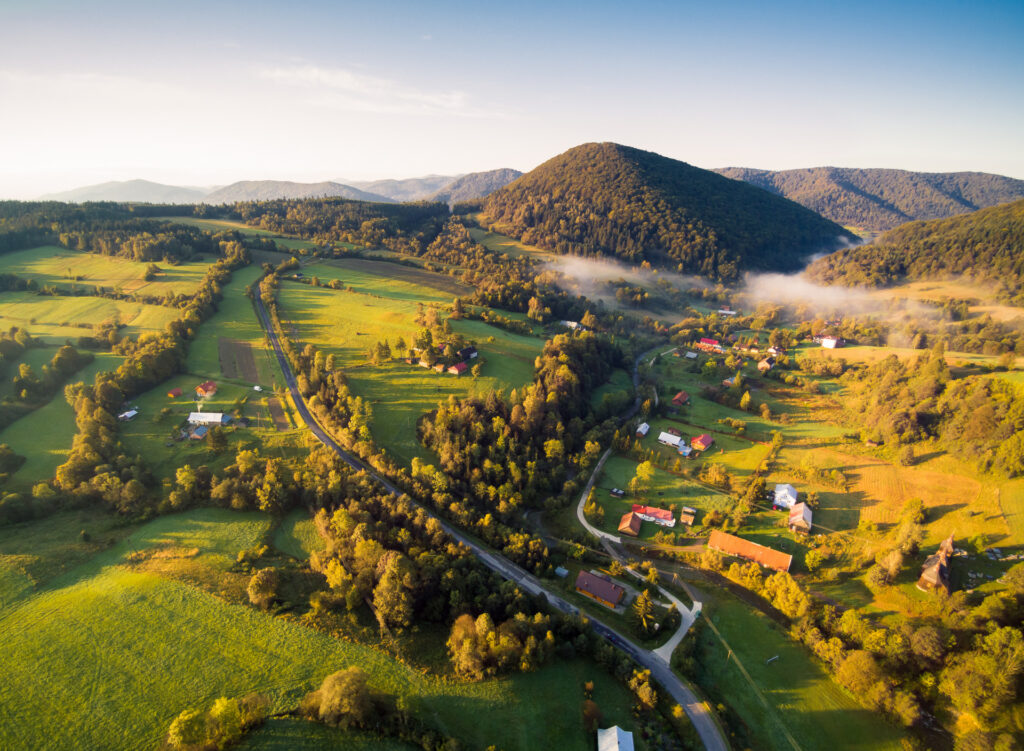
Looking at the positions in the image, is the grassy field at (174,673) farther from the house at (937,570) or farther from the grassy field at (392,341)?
the house at (937,570)

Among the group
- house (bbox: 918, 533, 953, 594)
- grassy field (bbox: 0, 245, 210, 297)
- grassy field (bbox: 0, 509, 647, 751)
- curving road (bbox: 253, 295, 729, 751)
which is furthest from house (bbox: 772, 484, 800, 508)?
grassy field (bbox: 0, 245, 210, 297)

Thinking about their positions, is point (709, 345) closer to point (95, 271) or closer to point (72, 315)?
point (72, 315)

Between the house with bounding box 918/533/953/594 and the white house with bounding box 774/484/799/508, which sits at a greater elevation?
the house with bounding box 918/533/953/594

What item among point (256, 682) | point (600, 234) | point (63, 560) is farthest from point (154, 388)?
point (600, 234)

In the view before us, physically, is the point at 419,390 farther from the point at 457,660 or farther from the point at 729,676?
→ the point at 729,676

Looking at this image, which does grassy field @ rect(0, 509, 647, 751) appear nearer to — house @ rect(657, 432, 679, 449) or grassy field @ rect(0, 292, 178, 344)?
house @ rect(657, 432, 679, 449)

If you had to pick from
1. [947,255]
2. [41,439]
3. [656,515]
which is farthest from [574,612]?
[947,255]

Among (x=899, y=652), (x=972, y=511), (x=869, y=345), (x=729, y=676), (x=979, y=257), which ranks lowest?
(x=729, y=676)
